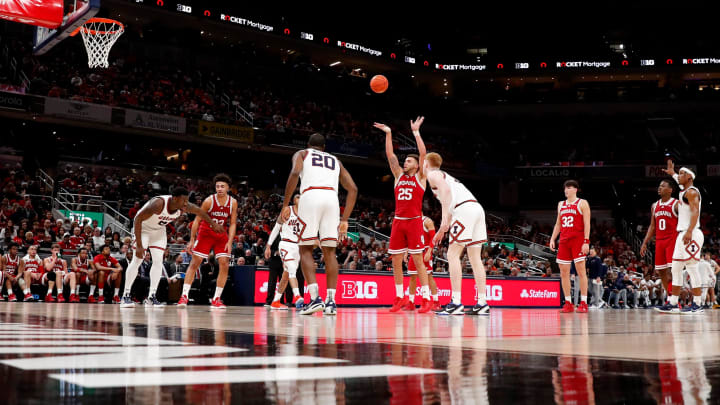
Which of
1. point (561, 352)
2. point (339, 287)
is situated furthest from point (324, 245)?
point (339, 287)

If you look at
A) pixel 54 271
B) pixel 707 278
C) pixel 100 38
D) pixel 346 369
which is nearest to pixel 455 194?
pixel 346 369

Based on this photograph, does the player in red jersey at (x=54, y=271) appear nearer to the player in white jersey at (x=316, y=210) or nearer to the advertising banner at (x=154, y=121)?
the player in white jersey at (x=316, y=210)

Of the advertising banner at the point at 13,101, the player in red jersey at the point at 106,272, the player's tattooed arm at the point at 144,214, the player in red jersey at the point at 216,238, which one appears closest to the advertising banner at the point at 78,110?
the advertising banner at the point at 13,101

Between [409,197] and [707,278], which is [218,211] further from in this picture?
[707,278]

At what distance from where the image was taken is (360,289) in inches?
657

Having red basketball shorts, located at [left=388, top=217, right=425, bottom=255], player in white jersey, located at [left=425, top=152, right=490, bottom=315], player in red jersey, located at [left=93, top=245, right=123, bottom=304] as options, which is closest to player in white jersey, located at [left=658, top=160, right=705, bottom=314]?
player in white jersey, located at [left=425, top=152, right=490, bottom=315]

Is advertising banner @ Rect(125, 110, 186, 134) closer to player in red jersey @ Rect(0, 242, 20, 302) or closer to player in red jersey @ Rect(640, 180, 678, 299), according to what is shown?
player in red jersey @ Rect(0, 242, 20, 302)

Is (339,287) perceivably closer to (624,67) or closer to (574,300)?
(574,300)

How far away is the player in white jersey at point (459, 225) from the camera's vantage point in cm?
859

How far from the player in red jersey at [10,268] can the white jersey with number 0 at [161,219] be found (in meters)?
5.25

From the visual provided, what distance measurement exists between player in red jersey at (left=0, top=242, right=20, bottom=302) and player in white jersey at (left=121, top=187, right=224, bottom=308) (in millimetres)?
4733

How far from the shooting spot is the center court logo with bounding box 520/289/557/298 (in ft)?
66.1

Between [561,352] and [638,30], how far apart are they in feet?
147

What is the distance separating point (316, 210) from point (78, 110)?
2119cm
